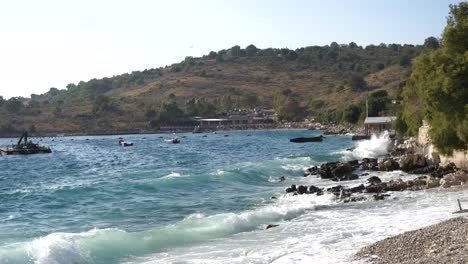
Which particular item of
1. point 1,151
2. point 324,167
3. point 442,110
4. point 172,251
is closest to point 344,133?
point 1,151

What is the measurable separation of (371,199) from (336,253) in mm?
13161

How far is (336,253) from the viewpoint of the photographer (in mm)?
18953

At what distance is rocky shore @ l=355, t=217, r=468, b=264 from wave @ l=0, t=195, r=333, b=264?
8146mm

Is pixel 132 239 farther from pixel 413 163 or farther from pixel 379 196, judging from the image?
pixel 413 163

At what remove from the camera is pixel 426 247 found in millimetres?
17141

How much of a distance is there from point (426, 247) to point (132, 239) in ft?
39.0

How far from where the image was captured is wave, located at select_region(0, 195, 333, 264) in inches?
821

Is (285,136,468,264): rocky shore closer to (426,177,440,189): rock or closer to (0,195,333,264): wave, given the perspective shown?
(426,177,440,189): rock

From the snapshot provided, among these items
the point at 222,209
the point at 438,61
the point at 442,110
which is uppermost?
the point at 438,61

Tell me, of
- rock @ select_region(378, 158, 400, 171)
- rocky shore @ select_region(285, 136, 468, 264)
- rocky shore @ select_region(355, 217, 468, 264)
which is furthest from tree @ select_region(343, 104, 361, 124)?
rocky shore @ select_region(355, 217, 468, 264)

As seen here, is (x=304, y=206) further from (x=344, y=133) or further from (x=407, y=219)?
(x=344, y=133)

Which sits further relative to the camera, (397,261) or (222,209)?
(222,209)

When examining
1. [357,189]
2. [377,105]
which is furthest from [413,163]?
[377,105]

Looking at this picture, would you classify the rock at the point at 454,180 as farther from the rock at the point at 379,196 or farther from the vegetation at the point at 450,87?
the vegetation at the point at 450,87
